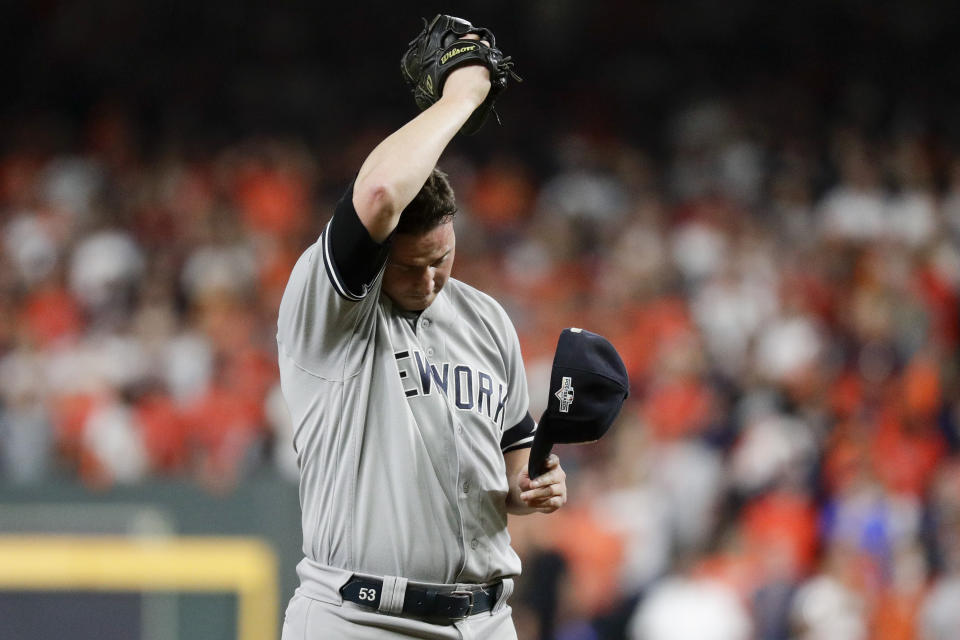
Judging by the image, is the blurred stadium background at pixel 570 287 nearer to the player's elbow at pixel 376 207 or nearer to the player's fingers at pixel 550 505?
the player's fingers at pixel 550 505

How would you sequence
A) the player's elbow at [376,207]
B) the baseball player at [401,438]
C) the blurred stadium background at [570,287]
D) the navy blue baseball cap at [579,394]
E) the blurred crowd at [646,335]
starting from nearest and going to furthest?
the player's elbow at [376,207], the baseball player at [401,438], the navy blue baseball cap at [579,394], the blurred stadium background at [570,287], the blurred crowd at [646,335]

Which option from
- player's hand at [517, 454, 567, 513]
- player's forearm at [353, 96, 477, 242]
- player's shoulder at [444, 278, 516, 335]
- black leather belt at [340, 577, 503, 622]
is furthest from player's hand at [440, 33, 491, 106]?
black leather belt at [340, 577, 503, 622]

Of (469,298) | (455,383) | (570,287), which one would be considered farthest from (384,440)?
(570,287)

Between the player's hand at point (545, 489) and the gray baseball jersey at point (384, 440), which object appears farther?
the player's hand at point (545, 489)

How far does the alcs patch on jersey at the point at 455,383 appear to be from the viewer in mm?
2238

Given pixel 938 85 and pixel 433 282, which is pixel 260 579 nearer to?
pixel 433 282

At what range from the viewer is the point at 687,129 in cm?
924

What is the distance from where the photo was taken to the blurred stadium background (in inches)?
→ 213

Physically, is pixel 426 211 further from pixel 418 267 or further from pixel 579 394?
pixel 579 394

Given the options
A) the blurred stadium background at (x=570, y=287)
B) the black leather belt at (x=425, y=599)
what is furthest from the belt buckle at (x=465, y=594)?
the blurred stadium background at (x=570, y=287)

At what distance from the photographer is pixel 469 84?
2172mm

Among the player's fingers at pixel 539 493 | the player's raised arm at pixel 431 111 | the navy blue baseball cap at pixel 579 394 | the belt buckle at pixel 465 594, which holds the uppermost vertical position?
the player's raised arm at pixel 431 111

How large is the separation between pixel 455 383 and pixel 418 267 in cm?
24

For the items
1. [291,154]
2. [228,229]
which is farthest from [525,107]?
[228,229]
